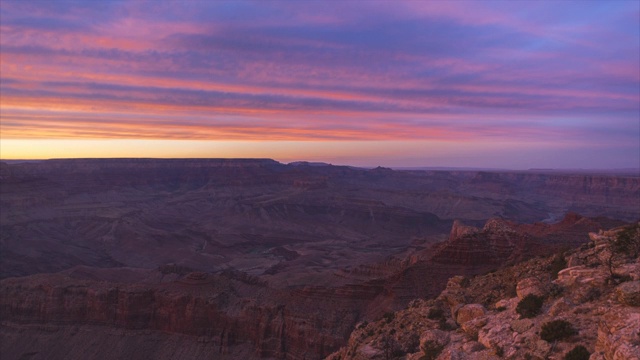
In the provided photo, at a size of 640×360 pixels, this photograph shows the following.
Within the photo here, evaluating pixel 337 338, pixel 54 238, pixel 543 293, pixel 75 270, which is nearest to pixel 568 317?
pixel 543 293

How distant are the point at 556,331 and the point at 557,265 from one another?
19.2ft

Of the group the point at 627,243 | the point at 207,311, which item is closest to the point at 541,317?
the point at 627,243

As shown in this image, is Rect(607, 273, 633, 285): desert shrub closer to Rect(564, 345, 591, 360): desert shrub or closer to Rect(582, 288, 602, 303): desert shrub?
Rect(582, 288, 602, 303): desert shrub

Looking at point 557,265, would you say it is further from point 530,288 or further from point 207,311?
point 207,311

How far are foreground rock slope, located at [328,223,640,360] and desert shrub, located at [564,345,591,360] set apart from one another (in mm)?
16

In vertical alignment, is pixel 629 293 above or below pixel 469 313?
above

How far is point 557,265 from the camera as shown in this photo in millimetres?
16078

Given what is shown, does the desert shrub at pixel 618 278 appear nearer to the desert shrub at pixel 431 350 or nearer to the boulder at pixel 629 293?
the boulder at pixel 629 293

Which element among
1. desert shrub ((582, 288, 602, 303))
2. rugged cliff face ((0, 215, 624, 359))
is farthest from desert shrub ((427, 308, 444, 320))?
rugged cliff face ((0, 215, 624, 359))

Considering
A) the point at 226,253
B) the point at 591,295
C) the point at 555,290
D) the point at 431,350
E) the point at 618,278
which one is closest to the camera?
the point at 591,295

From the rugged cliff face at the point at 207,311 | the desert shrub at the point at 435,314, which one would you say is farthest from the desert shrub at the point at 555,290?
the rugged cliff face at the point at 207,311

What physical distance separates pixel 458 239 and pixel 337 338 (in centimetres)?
→ 1501

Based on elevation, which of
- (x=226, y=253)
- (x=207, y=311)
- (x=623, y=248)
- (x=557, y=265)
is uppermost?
(x=623, y=248)

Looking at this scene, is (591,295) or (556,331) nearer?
(556,331)
